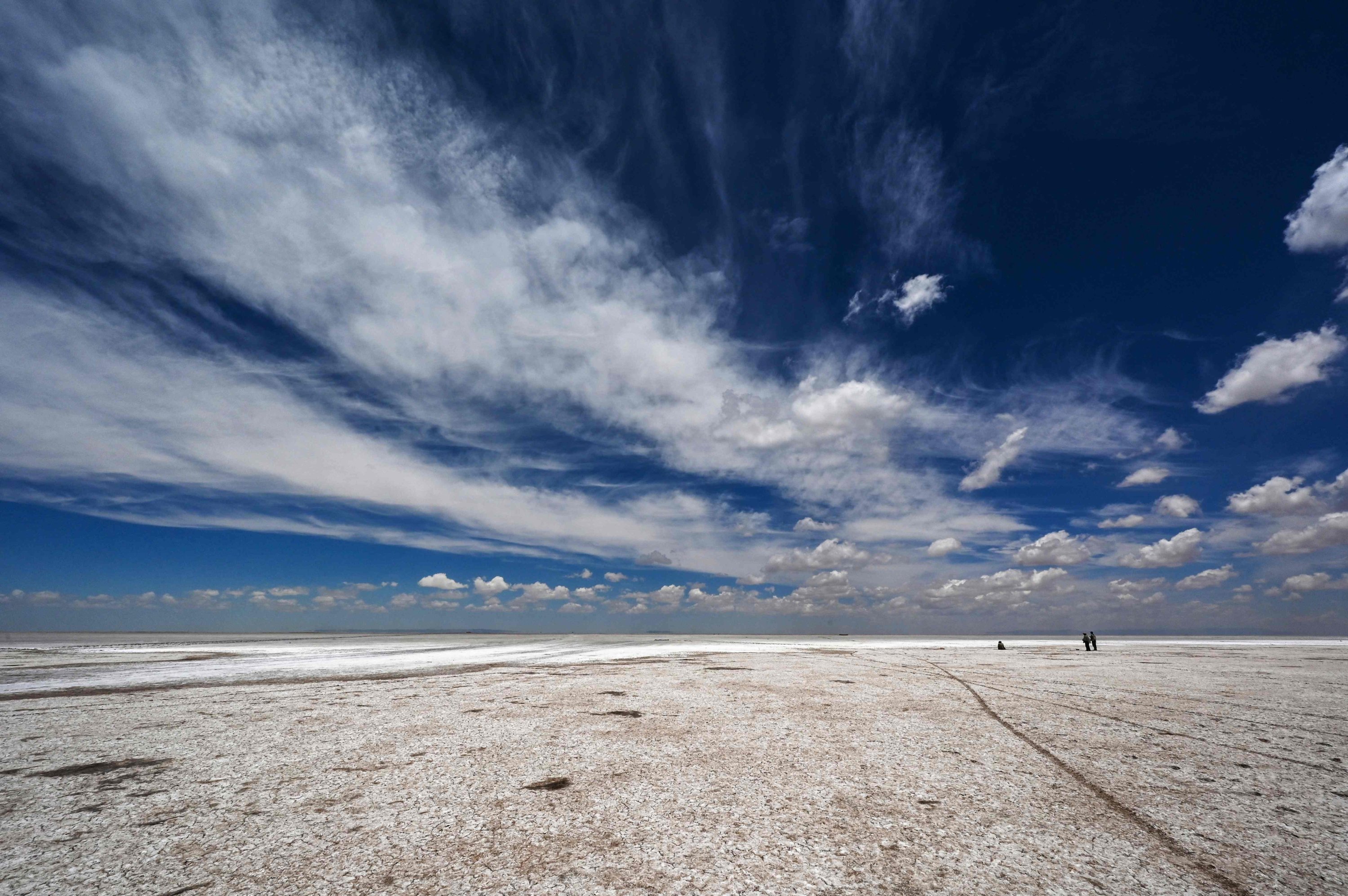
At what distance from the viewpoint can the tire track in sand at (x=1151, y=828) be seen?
4.00m

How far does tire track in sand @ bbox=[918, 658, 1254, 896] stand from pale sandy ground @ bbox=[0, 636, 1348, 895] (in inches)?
1.2

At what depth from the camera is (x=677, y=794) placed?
5.89 metres

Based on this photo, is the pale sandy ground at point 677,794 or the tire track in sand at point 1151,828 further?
the pale sandy ground at point 677,794

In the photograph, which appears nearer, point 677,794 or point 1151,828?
point 1151,828

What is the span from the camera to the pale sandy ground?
415cm

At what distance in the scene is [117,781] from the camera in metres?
6.25

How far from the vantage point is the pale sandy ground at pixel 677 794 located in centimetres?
415

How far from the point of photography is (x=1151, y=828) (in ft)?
16.3

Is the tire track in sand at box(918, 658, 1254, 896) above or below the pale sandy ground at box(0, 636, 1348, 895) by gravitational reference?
above

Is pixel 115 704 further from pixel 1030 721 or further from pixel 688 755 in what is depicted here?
pixel 1030 721

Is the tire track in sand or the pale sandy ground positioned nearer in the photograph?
the tire track in sand

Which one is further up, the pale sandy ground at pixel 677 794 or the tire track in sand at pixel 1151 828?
the tire track in sand at pixel 1151 828

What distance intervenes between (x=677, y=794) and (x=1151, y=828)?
14.8 feet

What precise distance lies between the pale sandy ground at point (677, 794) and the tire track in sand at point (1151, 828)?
3 cm
